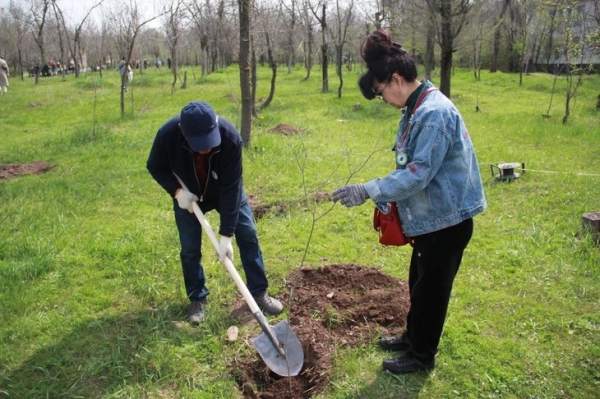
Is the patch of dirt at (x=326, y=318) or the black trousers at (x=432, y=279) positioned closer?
the black trousers at (x=432, y=279)

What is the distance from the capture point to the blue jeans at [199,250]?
3086mm

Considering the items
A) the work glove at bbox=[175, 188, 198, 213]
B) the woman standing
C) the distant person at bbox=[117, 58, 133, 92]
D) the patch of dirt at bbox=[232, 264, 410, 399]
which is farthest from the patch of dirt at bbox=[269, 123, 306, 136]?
the woman standing

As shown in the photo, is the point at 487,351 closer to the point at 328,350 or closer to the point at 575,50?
the point at 328,350

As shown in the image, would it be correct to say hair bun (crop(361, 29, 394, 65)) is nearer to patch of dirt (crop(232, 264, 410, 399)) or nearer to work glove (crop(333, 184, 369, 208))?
work glove (crop(333, 184, 369, 208))

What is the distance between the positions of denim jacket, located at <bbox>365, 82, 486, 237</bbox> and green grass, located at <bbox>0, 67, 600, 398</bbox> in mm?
588

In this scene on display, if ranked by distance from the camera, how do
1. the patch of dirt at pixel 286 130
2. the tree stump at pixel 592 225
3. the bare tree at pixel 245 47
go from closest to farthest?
the tree stump at pixel 592 225 < the bare tree at pixel 245 47 < the patch of dirt at pixel 286 130

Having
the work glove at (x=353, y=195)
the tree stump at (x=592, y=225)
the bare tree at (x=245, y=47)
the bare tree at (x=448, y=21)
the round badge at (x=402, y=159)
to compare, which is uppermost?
the bare tree at (x=448, y=21)

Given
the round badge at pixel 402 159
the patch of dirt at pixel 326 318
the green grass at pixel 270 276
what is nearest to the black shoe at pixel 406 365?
the green grass at pixel 270 276

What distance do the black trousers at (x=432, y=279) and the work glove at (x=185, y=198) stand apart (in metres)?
1.38

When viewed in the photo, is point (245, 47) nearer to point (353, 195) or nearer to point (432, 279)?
point (353, 195)

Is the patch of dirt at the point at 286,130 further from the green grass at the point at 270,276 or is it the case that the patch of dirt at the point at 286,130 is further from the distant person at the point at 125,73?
the distant person at the point at 125,73

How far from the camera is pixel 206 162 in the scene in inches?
113

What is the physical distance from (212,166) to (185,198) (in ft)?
0.86

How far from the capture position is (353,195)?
7.02 ft
